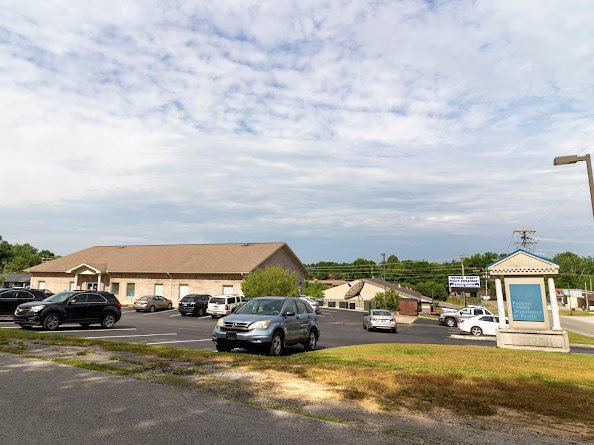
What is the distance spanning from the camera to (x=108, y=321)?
1928cm

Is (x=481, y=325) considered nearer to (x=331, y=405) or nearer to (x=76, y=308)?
(x=76, y=308)

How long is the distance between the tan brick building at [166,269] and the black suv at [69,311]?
21.2 m

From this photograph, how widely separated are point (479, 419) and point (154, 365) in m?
5.82

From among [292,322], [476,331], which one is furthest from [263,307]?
[476,331]

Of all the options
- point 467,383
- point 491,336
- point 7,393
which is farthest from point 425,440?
point 491,336

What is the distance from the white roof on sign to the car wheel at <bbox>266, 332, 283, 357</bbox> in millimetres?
10931

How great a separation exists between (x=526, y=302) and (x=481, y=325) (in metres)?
8.20

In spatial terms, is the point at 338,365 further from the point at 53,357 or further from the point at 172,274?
the point at 172,274

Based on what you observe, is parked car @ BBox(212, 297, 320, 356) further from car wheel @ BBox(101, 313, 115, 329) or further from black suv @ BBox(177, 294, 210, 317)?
black suv @ BBox(177, 294, 210, 317)

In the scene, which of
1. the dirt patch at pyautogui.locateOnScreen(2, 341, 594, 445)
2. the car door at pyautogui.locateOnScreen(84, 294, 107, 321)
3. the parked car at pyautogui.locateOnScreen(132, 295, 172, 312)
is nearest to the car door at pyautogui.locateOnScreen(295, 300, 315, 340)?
the dirt patch at pyautogui.locateOnScreen(2, 341, 594, 445)

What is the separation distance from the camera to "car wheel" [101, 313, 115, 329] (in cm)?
1905

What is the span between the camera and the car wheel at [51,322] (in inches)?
658

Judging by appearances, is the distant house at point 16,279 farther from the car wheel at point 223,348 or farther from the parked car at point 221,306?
the car wheel at point 223,348

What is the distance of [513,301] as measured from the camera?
714 inches
